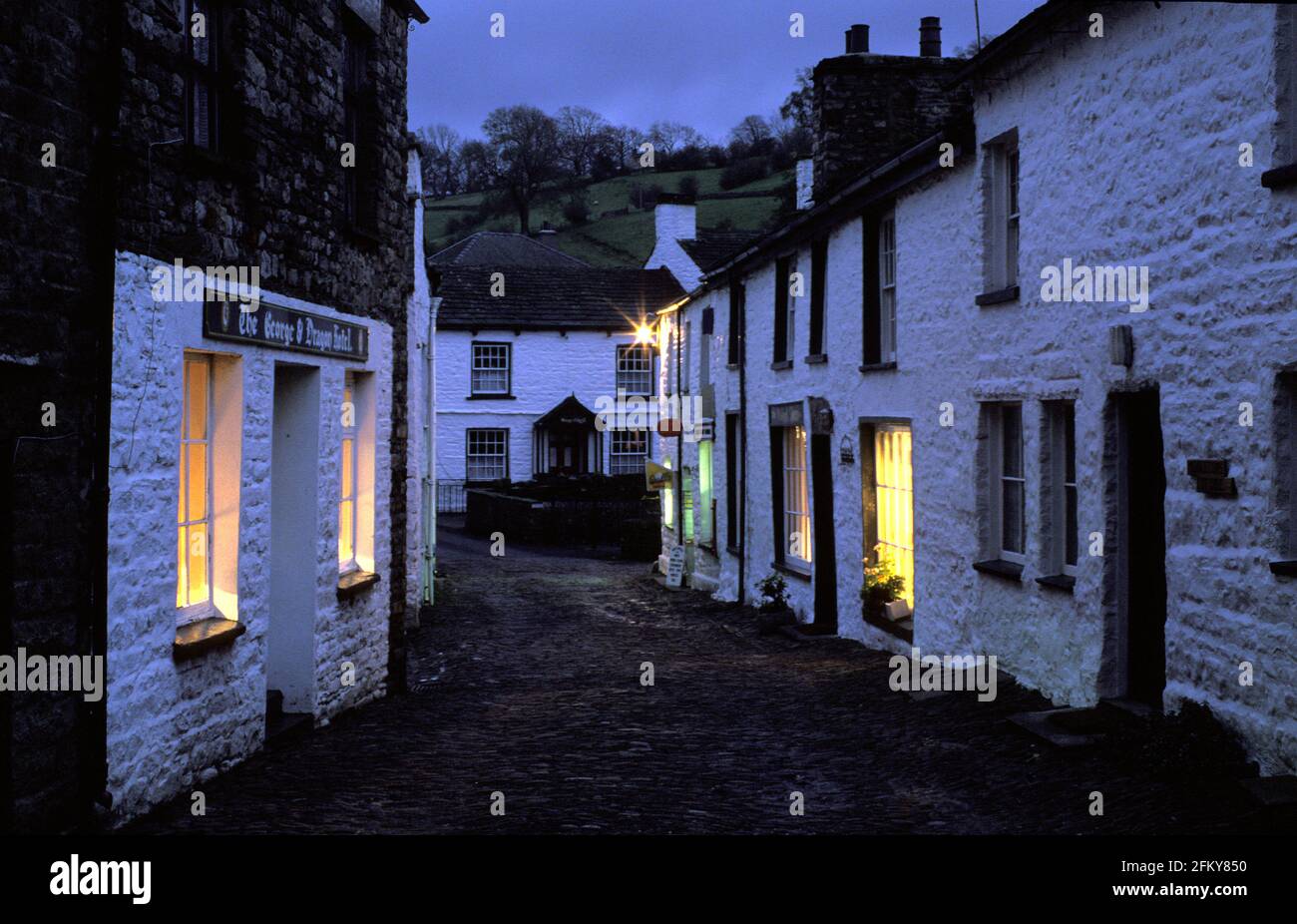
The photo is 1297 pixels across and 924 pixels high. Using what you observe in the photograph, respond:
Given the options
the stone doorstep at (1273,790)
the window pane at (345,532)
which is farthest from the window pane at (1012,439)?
the window pane at (345,532)

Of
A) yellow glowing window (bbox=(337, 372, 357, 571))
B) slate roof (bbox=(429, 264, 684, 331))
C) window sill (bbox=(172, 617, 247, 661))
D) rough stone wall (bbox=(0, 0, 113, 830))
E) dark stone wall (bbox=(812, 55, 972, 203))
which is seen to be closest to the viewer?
rough stone wall (bbox=(0, 0, 113, 830))

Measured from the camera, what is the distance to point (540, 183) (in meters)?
87.8

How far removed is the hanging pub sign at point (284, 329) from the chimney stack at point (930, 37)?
34.7 ft

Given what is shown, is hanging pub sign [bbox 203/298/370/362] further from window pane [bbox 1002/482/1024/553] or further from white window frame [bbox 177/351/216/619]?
window pane [bbox 1002/482/1024/553]

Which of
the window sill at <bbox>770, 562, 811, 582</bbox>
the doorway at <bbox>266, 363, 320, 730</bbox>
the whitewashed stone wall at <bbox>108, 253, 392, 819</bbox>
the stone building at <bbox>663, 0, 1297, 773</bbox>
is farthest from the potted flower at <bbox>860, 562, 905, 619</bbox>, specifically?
the whitewashed stone wall at <bbox>108, 253, 392, 819</bbox>

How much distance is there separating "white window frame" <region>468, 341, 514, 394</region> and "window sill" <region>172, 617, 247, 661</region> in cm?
3413

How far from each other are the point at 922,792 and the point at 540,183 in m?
82.2

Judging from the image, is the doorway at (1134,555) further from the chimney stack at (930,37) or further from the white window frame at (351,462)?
the chimney stack at (930,37)

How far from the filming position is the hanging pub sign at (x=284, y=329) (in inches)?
339

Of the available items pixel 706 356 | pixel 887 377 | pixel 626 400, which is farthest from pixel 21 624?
pixel 626 400

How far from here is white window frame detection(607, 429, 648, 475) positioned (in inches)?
1746

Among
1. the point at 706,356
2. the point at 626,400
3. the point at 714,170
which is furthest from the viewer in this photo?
the point at 714,170

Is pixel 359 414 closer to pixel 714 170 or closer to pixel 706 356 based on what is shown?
pixel 706 356
